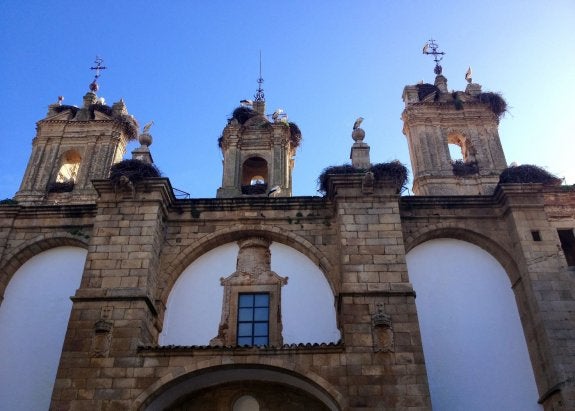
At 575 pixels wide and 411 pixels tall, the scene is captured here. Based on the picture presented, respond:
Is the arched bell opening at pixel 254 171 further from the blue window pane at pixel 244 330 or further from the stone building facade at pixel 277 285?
the blue window pane at pixel 244 330

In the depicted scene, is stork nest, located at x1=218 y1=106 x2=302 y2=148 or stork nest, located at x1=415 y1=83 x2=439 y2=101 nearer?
stork nest, located at x1=218 y1=106 x2=302 y2=148

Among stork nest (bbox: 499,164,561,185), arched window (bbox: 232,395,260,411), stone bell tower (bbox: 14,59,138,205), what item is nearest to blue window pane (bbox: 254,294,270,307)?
arched window (bbox: 232,395,260,411)

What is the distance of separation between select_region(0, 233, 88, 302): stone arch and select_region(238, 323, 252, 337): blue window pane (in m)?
4.03

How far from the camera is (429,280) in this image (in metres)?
12.4

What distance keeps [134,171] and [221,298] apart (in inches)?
→ 129

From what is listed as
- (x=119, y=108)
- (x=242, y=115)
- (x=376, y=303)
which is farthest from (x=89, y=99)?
(x=376, y=303)

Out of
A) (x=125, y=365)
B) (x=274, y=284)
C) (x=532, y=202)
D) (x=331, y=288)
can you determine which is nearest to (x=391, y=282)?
(x=331, y=288)

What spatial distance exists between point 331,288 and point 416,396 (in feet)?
9.77

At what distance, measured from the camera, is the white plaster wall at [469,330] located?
1103 cm

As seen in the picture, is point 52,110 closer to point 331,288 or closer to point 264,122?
point 264,122

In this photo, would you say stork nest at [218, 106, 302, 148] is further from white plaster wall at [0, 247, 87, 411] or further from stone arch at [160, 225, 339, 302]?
white plaster wall at [0, 247, 87, 411]

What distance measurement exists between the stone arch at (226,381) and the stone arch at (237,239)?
6.54 feet

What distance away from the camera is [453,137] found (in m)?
18.1

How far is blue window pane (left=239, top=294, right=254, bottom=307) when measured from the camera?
39.2ft
